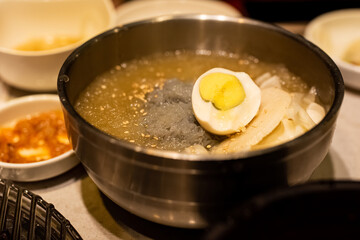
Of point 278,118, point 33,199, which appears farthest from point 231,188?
point 33,199

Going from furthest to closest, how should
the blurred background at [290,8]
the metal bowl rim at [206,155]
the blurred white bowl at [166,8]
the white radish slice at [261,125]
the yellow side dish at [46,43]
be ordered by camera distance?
the blurred background at [290,8] → the blurred white bowl at [166,8] → the yellow side dish at [46,43] → the white radish slice at [261,125] → the metal bowl rim at [206,155]

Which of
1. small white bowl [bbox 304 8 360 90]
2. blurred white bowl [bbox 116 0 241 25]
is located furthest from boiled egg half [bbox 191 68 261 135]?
blurred white bowl [bbox 116 0 241 25]

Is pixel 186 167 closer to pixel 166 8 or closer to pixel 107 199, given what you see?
pixel 107 199

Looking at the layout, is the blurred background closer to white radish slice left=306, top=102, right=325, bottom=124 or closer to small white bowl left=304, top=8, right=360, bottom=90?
small white bowl left=304, top=8, right=360, bottom=90

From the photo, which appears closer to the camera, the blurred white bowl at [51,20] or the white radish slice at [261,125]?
the white radish slice at [261,125]

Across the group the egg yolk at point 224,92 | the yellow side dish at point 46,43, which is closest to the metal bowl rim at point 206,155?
the egg yolk at point 224,92

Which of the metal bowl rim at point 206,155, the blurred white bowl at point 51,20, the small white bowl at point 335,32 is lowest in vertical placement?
the small white bowl at point 335,32

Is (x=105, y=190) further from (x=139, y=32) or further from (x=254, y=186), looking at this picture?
(x=139, y=32)

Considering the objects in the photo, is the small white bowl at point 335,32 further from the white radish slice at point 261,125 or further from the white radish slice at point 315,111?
the white radish slice at point 261,125
